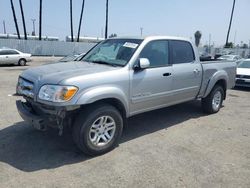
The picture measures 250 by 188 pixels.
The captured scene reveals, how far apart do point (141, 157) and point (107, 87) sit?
1.19 meters

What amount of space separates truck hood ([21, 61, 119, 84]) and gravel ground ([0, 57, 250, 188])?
3.80 ft

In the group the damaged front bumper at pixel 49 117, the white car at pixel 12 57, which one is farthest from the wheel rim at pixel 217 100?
the white car at pixel 12 57

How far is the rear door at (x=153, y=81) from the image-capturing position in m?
4.53

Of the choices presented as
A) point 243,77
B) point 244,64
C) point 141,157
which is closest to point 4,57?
point 244,64

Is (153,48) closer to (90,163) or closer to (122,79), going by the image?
(122,79)

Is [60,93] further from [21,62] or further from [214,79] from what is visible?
[21,62]

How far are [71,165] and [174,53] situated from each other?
2.98 m

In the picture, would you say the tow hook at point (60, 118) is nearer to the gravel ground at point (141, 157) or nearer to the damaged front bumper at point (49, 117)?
the damaged front bumper at point (49, 117)

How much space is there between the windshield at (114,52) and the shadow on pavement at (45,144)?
1.42 metres

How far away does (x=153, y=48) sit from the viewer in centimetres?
A: 492

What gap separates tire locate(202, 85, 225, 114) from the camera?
21.5 feet

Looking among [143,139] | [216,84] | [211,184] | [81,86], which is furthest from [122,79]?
[216,84]

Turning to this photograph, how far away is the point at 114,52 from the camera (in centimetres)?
491

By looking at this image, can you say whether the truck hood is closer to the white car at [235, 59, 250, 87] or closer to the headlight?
the headlight
